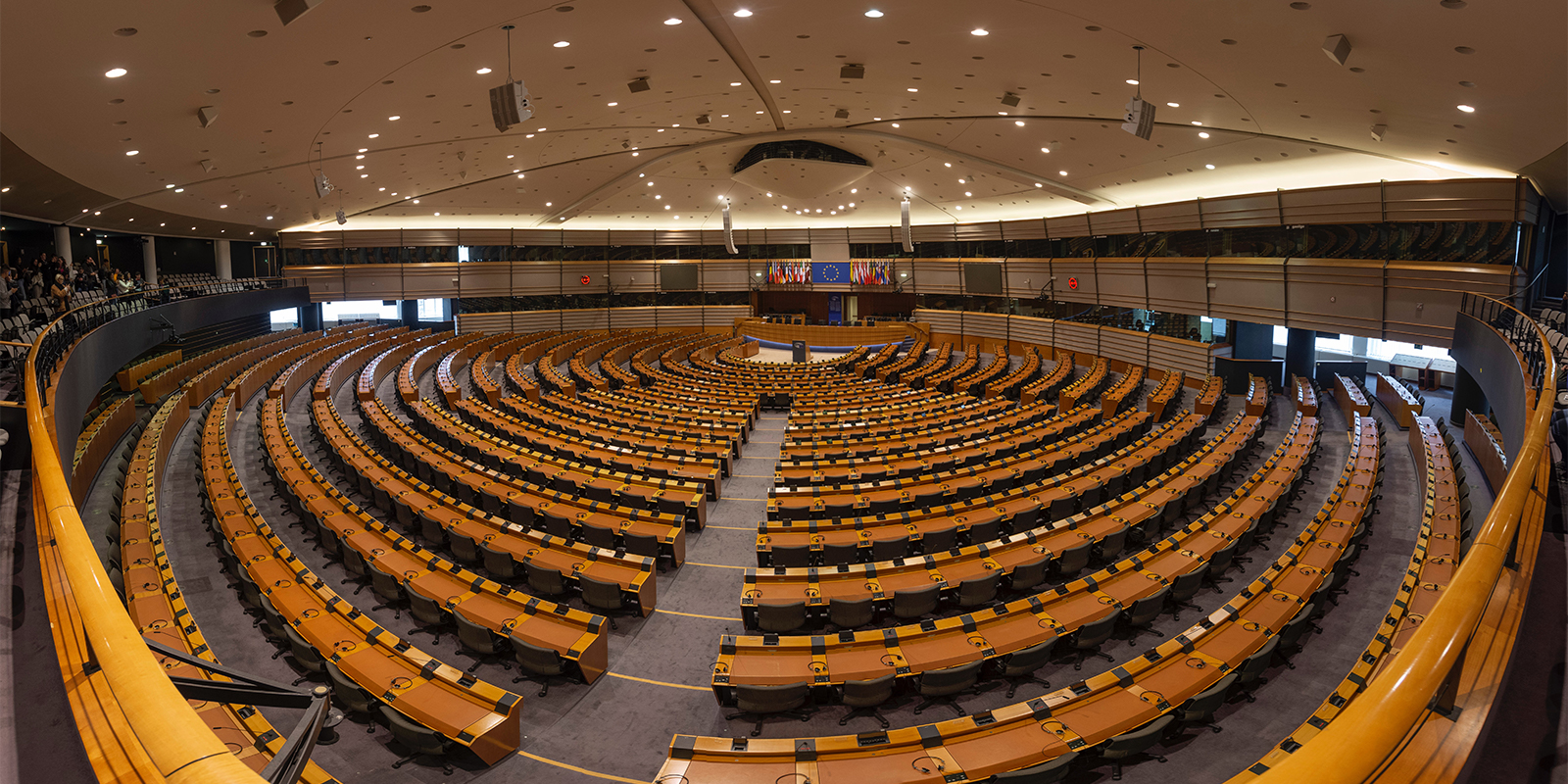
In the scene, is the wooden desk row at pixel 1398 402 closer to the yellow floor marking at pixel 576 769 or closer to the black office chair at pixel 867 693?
the black office chair at pixel 867 693

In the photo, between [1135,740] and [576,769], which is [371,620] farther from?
[1135,740]

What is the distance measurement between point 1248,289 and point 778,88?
50.0 feet

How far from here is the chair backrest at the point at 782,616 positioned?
27.0ft

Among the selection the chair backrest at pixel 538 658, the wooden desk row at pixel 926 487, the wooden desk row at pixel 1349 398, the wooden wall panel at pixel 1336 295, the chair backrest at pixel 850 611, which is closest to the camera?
the chair backrest at pixel 538 658

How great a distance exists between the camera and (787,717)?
276 inches

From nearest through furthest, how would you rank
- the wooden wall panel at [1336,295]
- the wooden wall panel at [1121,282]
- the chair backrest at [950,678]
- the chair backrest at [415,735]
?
the chair backrest at [415,735], the chair backrest at [950,678], the wooden wall panel at [1336,295], the wooden wall panel at [1121,282]

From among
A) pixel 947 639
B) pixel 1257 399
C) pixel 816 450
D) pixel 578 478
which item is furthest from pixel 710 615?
pixel 1257 399

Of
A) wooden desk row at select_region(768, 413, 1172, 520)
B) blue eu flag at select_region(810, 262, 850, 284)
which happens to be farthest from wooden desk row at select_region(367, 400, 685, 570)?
blue eu flag at select_region(810, 262, 850, 284)

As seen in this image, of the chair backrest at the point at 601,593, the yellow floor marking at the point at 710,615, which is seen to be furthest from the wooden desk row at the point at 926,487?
the chair backrest at the point at 601,593

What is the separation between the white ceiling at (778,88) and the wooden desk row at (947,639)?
6.26m

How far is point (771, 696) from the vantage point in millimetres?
6723

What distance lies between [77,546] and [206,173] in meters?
17.9

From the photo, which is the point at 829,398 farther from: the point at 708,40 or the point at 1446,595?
the point at 1446,595

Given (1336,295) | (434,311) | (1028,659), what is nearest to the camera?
(1028,659)
